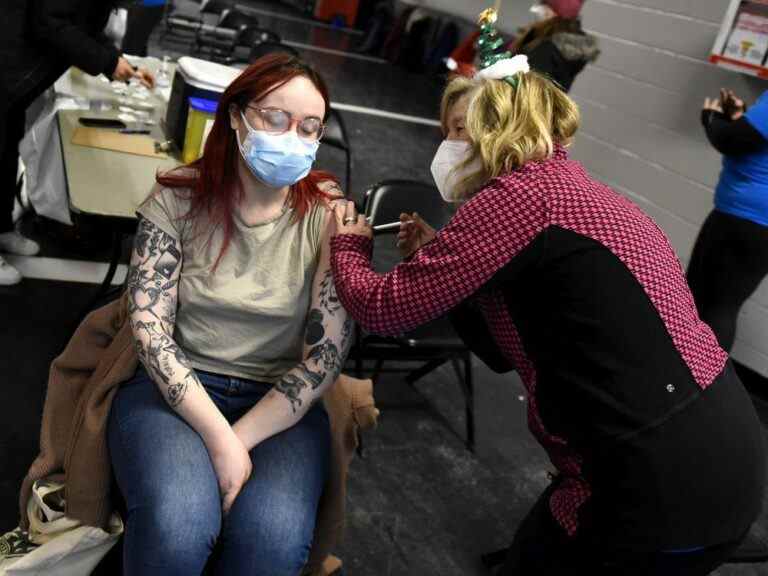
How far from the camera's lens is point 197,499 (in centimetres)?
135

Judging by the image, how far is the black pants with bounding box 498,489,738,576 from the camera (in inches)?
52.7

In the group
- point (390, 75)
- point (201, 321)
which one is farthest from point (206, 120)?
point (390, 75)

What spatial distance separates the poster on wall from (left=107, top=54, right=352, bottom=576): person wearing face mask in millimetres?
2846

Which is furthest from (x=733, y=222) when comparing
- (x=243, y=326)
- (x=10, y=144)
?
(x=10, y=144)

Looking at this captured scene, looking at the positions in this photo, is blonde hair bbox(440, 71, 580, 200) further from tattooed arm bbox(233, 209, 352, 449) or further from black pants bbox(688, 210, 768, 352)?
black pants bbox(688, 210, 768, 352)

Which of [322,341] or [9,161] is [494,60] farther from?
[9,161]

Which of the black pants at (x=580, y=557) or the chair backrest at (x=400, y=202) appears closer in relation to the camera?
the black pants at (x=580, y=557)

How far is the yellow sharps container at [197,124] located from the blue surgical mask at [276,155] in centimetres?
81

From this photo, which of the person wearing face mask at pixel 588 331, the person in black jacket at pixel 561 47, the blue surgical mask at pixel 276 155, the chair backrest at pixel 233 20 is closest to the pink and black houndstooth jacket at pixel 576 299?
the person wearing face mask at pixel 588 331

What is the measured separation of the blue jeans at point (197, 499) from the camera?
4.31 ft

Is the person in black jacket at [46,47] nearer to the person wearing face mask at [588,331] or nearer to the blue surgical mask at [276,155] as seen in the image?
the blue surgical mask at [276,155]

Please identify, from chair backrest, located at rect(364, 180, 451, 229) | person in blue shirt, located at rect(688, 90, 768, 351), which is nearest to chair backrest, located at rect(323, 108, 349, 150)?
chair backrest, located at rect(364, 180, 451, 229)

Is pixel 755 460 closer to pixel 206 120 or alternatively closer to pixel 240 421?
pixel 240 421

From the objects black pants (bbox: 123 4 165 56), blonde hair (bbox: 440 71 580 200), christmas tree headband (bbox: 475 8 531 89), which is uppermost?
christmas tree headband (bbox: 475 8 531 89)
